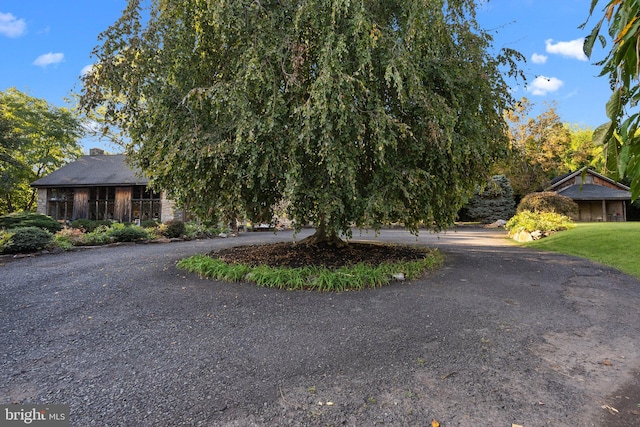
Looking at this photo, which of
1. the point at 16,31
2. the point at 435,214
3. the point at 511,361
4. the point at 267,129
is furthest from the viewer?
the point at 16,31

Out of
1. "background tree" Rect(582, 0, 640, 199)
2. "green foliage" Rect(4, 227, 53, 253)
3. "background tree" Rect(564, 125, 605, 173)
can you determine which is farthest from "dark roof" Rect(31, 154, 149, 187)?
"background tree" Rect(564, 125, 605, 173)

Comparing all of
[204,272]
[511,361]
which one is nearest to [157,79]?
[204,272]

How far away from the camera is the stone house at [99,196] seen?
20797 mm

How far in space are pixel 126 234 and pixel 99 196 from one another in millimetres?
11772

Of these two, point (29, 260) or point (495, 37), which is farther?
point (29, 260)

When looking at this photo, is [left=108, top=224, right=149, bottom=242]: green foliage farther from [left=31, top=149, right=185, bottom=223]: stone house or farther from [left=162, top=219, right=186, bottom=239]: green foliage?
[left=31, top=149, right=185, bottom=223]: stone house

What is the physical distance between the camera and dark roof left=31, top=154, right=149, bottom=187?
20.7m

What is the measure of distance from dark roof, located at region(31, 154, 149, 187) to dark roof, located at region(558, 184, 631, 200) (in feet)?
96.9

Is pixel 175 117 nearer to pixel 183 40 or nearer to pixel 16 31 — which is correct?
pixel 183 40

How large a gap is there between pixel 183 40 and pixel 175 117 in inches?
62.3

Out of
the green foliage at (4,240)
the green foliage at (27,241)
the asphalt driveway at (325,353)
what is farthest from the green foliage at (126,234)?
the asphalt driveway at (325,353)

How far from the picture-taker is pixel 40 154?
86.0 feet

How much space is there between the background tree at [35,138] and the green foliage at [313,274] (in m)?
22.7

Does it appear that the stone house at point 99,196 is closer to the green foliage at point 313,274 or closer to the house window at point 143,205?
the house window at point 143,205
